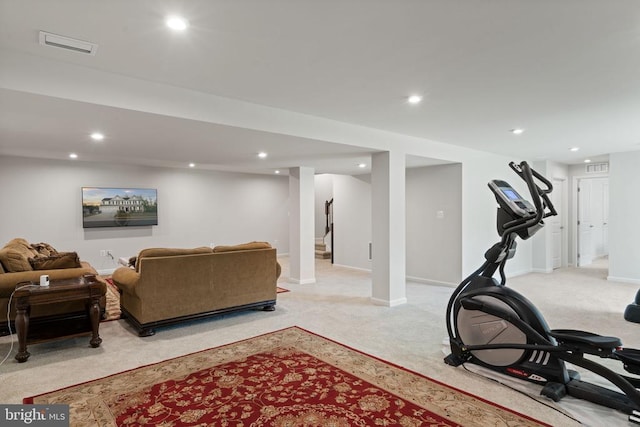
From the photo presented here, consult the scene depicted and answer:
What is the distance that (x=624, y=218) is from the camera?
21.9ft

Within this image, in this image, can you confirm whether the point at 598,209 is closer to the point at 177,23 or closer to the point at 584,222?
the point at 584,222

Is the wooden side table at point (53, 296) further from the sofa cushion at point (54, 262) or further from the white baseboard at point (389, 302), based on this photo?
the white baseboard at point (389, 302)

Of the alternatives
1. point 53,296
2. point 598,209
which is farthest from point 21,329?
point 598,209

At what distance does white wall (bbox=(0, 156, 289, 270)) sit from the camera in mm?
6492

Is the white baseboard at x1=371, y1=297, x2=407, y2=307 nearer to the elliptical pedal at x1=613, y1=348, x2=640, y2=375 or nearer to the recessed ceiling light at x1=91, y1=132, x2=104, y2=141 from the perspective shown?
the elliptical pedal at x1=613, y1=348, x2=640, y2=375

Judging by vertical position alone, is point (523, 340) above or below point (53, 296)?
below

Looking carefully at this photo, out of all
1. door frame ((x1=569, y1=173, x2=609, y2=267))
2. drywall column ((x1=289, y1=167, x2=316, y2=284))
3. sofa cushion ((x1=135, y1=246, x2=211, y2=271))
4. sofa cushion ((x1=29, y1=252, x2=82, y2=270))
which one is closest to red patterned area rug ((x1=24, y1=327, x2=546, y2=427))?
sofa cushion ((x1=135, y1=246, x2=211, y2=271))

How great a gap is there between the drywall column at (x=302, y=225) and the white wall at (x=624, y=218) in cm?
566

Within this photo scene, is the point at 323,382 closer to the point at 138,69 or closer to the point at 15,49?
the point at 138,69

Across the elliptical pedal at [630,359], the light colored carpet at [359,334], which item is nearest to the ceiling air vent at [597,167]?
the light colored carpet at [359,334]

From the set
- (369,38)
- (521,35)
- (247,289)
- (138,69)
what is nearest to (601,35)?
(521,35)

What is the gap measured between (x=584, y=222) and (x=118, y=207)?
1041 centimetres

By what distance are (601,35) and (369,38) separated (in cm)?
143

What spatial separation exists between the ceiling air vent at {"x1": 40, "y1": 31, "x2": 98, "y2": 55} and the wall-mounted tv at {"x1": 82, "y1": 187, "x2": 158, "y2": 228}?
5475mm
